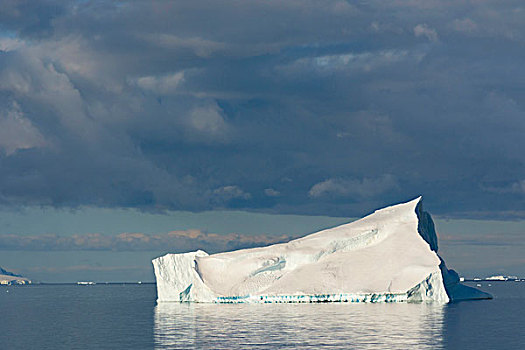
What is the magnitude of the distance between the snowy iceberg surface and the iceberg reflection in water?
4.97ft

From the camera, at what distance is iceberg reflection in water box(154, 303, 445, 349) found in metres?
41.8

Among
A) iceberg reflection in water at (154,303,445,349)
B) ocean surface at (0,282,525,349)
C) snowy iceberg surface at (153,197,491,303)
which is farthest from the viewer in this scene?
snowy iceberg surface at (153,197,491,303)

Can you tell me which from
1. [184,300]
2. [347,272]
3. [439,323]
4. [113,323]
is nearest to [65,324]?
[113,323]

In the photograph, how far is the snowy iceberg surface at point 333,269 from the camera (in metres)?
67.7

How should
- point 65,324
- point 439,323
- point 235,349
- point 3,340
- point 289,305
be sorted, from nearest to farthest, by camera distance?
point 235,349 < point 3,340 < point 439,323 < point 65,324 < point 289,305

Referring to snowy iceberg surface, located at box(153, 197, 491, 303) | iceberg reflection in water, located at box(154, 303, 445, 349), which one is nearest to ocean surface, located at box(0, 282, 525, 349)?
iceberg reflection in water, located at box(154, 303, 445, 349)

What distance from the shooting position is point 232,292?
7250 centimetres

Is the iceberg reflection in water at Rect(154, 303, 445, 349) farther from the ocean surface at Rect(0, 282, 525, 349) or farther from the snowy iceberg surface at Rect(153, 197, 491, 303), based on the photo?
the snowy iceberg surface at Rect(153, 197, 491, 303)

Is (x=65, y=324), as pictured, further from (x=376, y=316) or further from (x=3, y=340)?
(x=376, y=316)

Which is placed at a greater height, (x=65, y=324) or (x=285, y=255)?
(x=285, y=255)

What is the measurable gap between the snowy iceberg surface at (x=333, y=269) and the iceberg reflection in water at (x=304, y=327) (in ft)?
4.97

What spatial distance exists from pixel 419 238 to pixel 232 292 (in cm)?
1802

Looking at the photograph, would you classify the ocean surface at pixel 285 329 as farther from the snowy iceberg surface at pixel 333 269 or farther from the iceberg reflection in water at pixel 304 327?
the snowy iceberg surface at pixel 333 269

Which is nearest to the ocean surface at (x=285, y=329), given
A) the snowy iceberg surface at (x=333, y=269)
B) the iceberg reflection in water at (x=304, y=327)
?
the iceberg reflection in water at (x=304, y=327)
